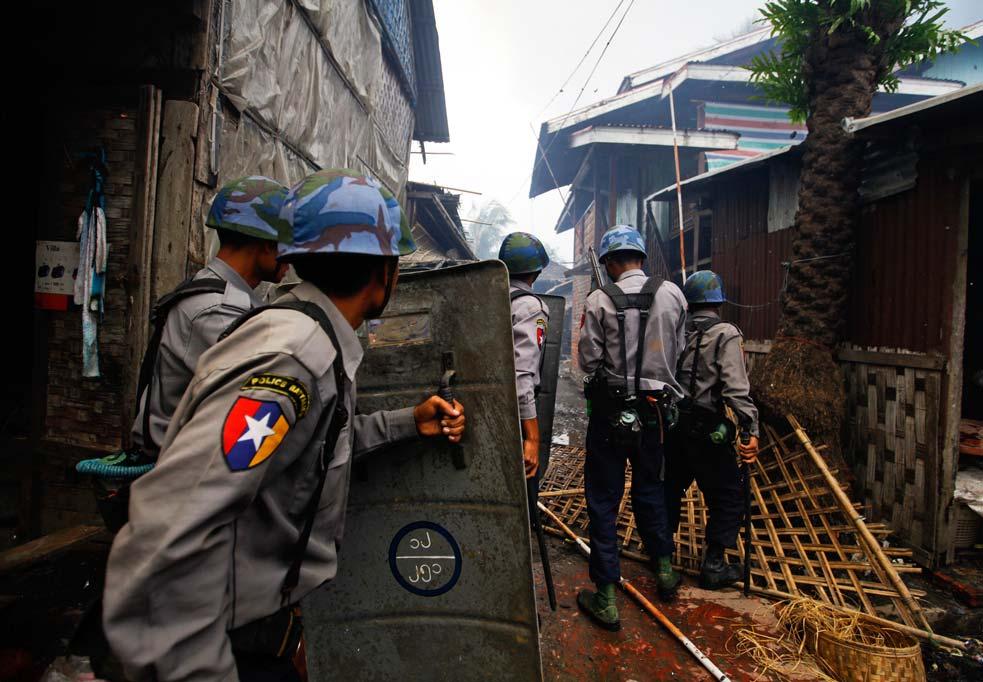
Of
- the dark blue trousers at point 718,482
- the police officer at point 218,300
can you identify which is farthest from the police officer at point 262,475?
the dark blue trousers at point 718,482

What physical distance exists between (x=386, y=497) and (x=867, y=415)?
183 inches

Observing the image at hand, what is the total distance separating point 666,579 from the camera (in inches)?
137

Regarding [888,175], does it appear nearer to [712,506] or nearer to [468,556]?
[712,506]

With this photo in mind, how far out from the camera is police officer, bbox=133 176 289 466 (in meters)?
1.80

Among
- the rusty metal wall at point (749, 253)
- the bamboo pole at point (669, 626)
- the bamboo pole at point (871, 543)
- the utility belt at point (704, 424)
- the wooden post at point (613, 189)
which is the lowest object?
the bamboo pole at point (669, 626)

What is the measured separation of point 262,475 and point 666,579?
10.7 ft

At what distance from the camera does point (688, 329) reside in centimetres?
416

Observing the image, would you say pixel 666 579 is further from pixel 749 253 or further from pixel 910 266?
pixel 749 253

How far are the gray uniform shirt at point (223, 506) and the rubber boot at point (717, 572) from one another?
10.7 ft

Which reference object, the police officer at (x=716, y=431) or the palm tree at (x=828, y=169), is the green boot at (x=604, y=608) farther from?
the palm tree at (x=828, y=169)

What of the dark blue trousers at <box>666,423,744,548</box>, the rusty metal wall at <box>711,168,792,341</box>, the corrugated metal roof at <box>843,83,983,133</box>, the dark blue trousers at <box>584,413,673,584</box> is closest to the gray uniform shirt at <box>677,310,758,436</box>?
the dark blue trousers at <box>666,423,744,548</box>

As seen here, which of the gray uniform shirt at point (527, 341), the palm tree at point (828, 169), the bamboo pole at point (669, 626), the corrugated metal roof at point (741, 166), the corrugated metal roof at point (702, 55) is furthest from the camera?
the corrugated metal roof at point (702, 55)

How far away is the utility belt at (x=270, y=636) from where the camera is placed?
3.90ft

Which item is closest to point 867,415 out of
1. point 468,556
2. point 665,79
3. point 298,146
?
point 468,556
